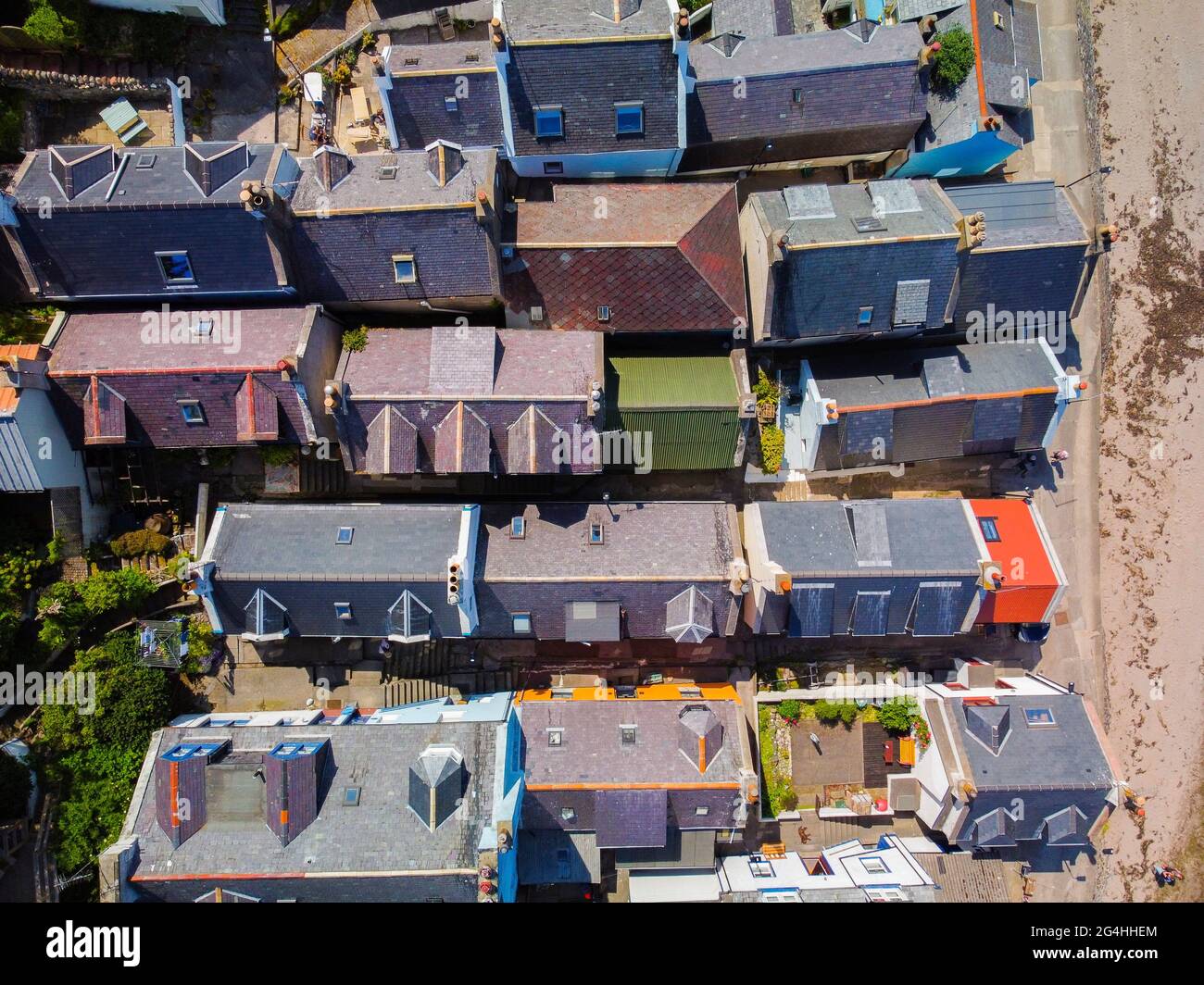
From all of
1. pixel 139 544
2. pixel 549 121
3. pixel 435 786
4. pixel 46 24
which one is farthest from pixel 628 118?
pixel 139 544

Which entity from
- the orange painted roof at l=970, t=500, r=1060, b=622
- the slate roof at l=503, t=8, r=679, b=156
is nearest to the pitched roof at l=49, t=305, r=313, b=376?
the slate roof at l=503, t=8, r=679, b=156

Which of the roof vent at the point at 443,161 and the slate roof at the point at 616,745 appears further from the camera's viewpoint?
the slate roof at the point at 616,745

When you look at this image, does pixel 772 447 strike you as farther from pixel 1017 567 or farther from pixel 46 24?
pixel 46 24

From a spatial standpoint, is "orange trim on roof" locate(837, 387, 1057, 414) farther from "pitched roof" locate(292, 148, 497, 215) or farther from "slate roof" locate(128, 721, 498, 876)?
"slate roof" locate(128, 721, 498, 876)

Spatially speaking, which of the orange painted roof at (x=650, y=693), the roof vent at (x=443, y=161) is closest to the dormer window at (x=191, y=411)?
the roof vent at (x=443, y=161)

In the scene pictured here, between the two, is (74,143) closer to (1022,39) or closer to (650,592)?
(650,592)

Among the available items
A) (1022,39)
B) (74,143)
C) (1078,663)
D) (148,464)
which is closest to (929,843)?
(1078,663)

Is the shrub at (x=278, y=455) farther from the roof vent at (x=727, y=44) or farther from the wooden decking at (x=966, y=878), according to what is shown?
the wooden decking at (x=966, y=878)
